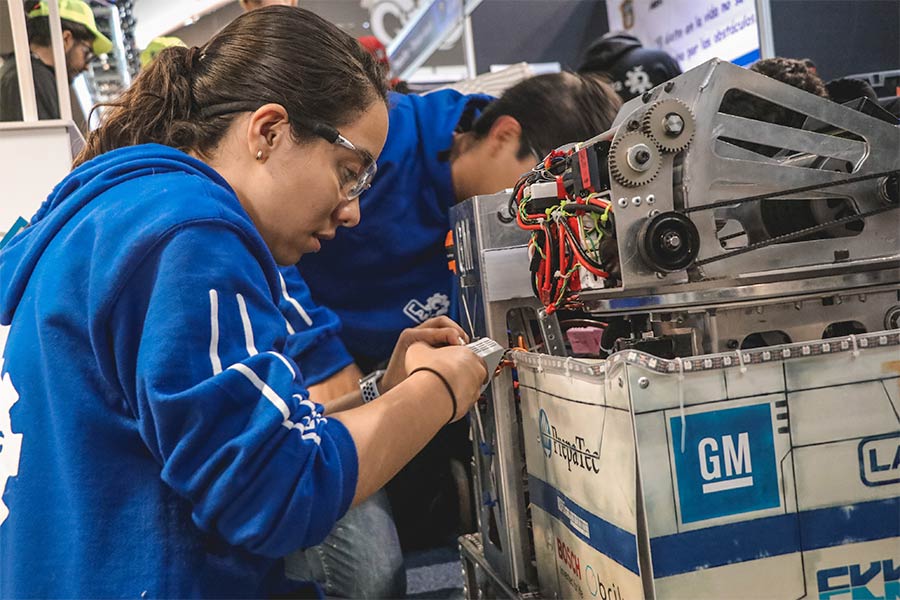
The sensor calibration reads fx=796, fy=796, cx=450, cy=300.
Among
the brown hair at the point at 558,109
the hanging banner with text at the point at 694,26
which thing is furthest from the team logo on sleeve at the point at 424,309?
the hanging banner with text at the point at 694,26

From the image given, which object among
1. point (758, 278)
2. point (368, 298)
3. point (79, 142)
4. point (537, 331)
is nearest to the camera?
point (758, 278)

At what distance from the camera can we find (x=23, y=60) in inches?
80.3

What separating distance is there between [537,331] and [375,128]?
0.43 metres

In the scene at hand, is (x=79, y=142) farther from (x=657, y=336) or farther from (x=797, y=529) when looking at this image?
(x=797, y=529)

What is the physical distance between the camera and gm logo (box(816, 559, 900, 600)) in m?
0.79

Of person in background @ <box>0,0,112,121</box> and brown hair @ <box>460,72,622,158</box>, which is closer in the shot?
brown hair @ <box>460,72,622,158</box>

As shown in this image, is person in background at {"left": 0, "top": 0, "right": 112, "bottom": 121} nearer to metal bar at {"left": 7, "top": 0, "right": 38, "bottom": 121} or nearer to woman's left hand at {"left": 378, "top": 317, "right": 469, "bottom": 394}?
metal bar at {"left": 7, "top": 0, "right": 38, "bottom": 121}

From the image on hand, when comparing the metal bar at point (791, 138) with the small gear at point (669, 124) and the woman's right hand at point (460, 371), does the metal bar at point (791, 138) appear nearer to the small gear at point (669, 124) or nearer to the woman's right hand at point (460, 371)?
the small gear at point (669, 124)

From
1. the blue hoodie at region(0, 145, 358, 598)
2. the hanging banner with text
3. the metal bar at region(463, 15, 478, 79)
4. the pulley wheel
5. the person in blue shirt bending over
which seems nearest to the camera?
the blue hoodie at region(0, 145, 358, 598)

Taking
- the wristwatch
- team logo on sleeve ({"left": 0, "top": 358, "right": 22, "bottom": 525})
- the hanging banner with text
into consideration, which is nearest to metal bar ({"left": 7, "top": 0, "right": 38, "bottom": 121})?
the wristwatch

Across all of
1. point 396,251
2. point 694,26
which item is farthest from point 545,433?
point 694,26

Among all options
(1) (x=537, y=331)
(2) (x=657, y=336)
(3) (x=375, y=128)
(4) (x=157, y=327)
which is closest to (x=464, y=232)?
(1) (x=537, y=331)

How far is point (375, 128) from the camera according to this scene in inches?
39.5

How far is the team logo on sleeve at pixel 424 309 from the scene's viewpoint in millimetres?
1798
